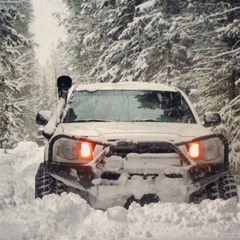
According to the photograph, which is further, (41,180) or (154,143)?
→ (41,180)

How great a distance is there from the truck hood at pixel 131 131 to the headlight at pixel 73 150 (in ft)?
0.26

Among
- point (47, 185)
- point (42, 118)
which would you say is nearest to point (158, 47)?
point (42, 118)

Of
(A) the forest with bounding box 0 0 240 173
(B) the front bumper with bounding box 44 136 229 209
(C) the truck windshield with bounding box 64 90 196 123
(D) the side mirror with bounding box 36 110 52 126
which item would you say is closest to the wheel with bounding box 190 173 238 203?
(B) the front bumper with bounding box 44 136 229 209

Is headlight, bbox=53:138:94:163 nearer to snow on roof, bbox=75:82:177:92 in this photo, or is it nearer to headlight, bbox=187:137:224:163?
headlight, bbox=187:137:224:163

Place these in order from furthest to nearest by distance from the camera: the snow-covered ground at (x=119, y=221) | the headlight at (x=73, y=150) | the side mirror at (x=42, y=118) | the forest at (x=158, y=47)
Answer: the forest at (x=158, y=47) → the side mirror at (x=42, y=118) → the headlight at (x=73, y=150) → the snow-covered ground at (x=119, y=221)

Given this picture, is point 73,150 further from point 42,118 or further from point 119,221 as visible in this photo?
point 42,118

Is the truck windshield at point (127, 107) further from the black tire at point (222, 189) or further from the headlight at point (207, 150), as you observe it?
the black tire at point (222, 189)

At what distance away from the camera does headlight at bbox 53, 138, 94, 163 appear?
4.11 metres

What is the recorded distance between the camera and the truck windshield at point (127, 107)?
5285 mm

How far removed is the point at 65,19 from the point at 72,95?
2208cm

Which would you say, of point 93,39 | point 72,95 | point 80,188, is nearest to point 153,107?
point 72,95

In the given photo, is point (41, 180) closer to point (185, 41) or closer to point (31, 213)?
point (31, 213)

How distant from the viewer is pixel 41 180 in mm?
4367

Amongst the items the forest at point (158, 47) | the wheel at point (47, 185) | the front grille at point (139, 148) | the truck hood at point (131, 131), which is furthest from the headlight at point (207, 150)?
Result: the forest at point (158, 47)
